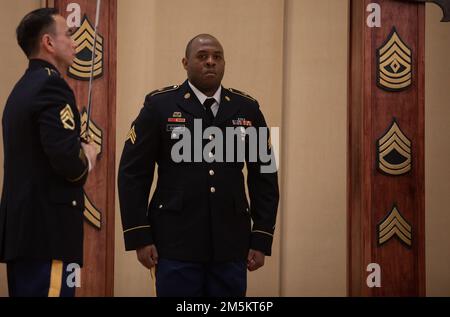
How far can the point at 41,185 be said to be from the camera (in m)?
2.31

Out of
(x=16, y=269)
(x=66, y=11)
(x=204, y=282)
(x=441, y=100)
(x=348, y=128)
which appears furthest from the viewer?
(x=441, y=100)

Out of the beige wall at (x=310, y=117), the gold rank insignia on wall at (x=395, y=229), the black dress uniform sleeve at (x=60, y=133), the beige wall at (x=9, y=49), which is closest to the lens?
the black dress uniform sleeve at (x=60, y=133)

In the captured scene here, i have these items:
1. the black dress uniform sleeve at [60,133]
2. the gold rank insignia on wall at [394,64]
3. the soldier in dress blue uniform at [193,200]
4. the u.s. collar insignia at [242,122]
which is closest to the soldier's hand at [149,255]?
the soldier in dress blue uniform at [193,200]

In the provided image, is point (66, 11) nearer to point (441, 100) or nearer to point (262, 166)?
point (262, 166)

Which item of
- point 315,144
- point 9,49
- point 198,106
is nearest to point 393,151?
point 315,144

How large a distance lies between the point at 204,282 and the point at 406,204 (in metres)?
1.62

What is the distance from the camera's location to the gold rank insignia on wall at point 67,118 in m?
2.29

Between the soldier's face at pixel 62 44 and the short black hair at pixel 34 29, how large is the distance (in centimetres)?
2

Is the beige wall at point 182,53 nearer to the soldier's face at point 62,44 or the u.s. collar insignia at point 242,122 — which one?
the u.s. collar insignia at point 242,122

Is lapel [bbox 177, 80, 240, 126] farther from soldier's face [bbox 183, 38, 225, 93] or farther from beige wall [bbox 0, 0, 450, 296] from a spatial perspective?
beige wall [bbox 0, 0, 450, 296]

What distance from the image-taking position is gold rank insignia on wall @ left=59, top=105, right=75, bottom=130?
2.29 meters

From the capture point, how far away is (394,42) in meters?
3.89

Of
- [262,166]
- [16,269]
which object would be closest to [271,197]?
[262,166]

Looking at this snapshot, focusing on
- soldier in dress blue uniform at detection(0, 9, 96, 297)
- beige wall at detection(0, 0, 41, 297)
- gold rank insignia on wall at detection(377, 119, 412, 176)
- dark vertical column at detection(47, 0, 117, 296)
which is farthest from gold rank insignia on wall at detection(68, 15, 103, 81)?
gold rank insignia on wall at detection(377, 119, 412, 176)
